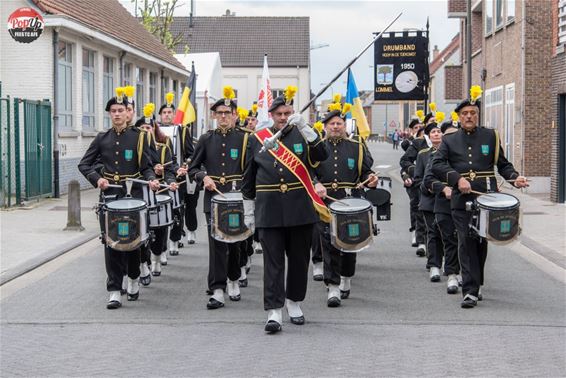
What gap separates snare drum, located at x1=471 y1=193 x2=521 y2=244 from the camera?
31.4 feet

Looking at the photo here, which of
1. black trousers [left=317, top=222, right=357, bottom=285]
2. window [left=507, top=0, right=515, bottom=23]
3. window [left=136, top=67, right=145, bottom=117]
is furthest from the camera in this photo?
window [left=136, top=67, right=145, bottom=117]

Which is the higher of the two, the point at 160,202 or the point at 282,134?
the point at 282,134

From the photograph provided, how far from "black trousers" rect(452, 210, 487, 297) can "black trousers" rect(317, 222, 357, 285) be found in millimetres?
1110

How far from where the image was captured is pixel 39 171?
894 inches

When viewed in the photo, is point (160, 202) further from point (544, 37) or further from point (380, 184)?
point (544, 37)

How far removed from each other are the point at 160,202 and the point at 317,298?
6.95 feet

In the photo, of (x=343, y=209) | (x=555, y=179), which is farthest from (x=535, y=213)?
(x=343, y=209)

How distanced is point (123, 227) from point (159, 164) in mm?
1508

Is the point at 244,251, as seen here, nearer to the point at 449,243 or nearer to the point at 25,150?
the point at 449,243

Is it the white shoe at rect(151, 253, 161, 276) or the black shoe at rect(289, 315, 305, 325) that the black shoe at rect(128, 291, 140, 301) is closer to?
the white shoe at rect(151, 253, 161, 276)

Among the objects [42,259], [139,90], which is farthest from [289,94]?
[139,90]

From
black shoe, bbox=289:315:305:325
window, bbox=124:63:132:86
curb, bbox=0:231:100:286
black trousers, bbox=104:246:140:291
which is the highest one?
window, bbox=124:63:132:86

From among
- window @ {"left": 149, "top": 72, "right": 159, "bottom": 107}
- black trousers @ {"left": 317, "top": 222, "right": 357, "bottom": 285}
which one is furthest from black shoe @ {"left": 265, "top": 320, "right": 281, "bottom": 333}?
window @ {"left": 149, "top": 72, "right": 159, "bottom": 107}

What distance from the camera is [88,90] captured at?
1142 inches
